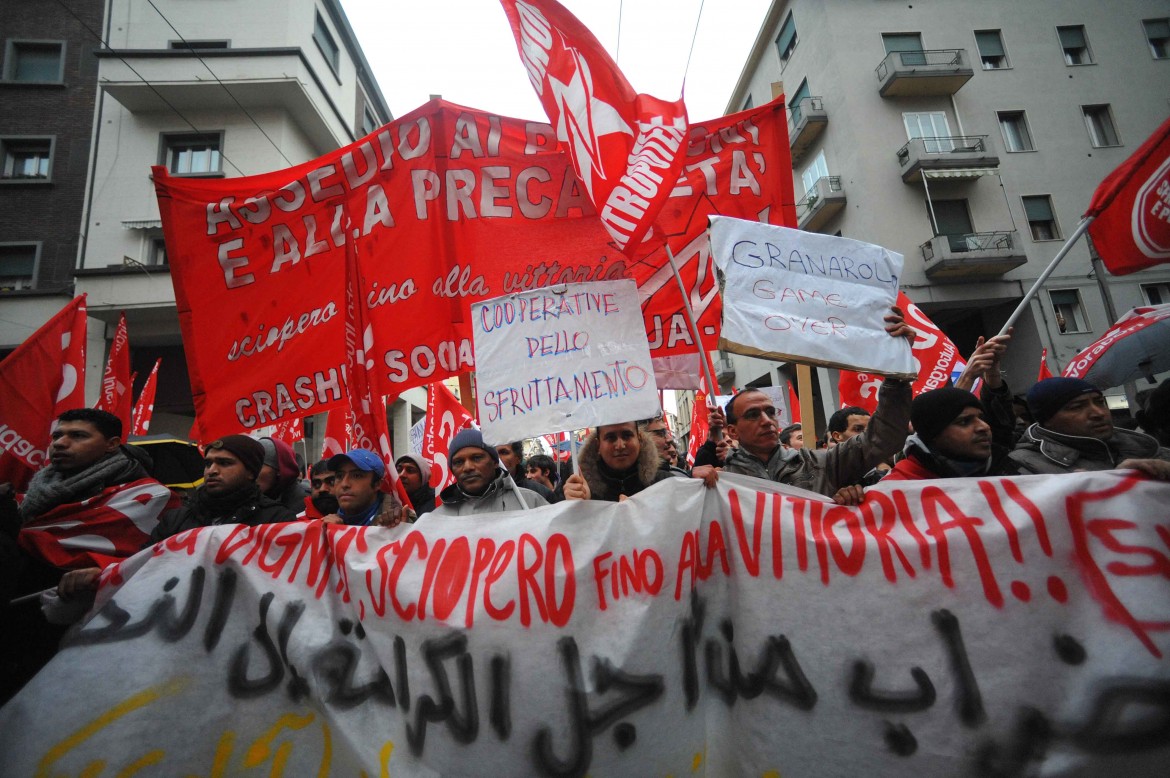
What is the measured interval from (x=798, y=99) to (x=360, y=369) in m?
22.9

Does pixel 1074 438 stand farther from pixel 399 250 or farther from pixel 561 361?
pixel 399 250

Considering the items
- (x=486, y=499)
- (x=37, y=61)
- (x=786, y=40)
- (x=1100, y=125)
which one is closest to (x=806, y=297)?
(x=486, y=499)

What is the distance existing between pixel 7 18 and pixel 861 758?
Answer: 24511mm

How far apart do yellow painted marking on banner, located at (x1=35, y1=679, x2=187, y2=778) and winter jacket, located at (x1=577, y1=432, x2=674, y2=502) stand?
178 centimetres

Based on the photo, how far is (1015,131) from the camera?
18391mm

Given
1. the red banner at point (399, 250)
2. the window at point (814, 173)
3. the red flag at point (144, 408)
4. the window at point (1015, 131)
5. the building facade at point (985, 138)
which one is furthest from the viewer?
the window at point (814, 173)

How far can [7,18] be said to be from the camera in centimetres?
1539

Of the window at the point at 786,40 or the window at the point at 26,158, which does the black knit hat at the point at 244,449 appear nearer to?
the window at the point at 26,158

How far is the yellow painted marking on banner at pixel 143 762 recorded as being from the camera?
1866 millimetres

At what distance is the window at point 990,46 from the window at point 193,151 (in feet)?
78.9

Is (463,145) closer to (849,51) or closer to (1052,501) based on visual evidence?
(1052,501)

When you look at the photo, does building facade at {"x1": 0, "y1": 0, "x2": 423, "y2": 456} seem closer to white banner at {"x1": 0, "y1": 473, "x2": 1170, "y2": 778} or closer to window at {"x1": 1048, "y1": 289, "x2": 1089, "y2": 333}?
white banner at {"x1": 0, "y1": 473, "x2": 1170, "y2": 778}

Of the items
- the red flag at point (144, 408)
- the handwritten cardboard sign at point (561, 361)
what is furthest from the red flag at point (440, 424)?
the red flag at point (144, 408)

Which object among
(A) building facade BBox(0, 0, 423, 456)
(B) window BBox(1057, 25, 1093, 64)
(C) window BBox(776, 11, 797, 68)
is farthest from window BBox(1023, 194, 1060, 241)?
(A) building facade BBox(0, 0, 423, 456)
